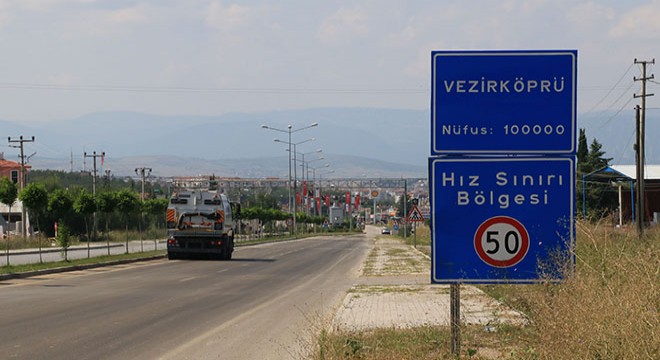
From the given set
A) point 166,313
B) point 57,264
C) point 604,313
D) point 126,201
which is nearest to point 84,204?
→ point 126,201

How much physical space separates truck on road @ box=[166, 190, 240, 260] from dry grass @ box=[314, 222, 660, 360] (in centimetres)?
3035

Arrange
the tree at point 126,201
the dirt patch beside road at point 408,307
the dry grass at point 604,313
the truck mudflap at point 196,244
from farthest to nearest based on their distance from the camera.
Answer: the tree at point 126,201 → the truck mudflap at point 196,244 → the dirt patch beside road at point 408,307 → the dry grass at point 604,313

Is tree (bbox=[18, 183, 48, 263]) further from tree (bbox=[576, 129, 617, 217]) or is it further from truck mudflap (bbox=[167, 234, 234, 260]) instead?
tree (bbox=[576, 129, 617, 217])

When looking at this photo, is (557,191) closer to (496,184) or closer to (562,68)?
(496,184)

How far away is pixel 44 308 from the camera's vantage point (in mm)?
18781

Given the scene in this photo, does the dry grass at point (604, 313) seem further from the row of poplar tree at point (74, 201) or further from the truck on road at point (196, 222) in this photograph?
the truck on road at point (196, 222)

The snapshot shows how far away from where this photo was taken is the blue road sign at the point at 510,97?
835 cm

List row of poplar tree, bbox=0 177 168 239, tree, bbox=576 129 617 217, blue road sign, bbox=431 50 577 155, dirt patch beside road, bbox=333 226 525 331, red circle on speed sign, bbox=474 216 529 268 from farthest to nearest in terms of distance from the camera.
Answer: tree, bbox=576 129 617 217, row of poplar tree, bbox=0 177 168 239, dirt patch beside road, bbox=333 226 525 331, blue road sign, bbox=431 50 577 155, red circle on speed sign, bbox=474 216 529 268

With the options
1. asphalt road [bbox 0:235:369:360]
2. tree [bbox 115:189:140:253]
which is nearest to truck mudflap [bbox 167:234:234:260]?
tree [bbox 115:189:140:253]

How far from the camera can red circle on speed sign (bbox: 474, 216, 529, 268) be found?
8.23m

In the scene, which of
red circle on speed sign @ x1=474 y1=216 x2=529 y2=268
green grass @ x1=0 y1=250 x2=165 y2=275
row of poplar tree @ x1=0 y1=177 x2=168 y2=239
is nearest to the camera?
red circle on speed sign @ x1=474 y1=216 x2=529 y2=268

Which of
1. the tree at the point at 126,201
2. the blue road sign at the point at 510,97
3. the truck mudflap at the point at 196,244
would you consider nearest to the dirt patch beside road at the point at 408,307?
the blue road sign at the point at 510,97

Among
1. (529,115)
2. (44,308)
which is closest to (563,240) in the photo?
(529,115)

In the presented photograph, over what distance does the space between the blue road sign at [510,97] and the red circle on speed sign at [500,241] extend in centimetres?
65
